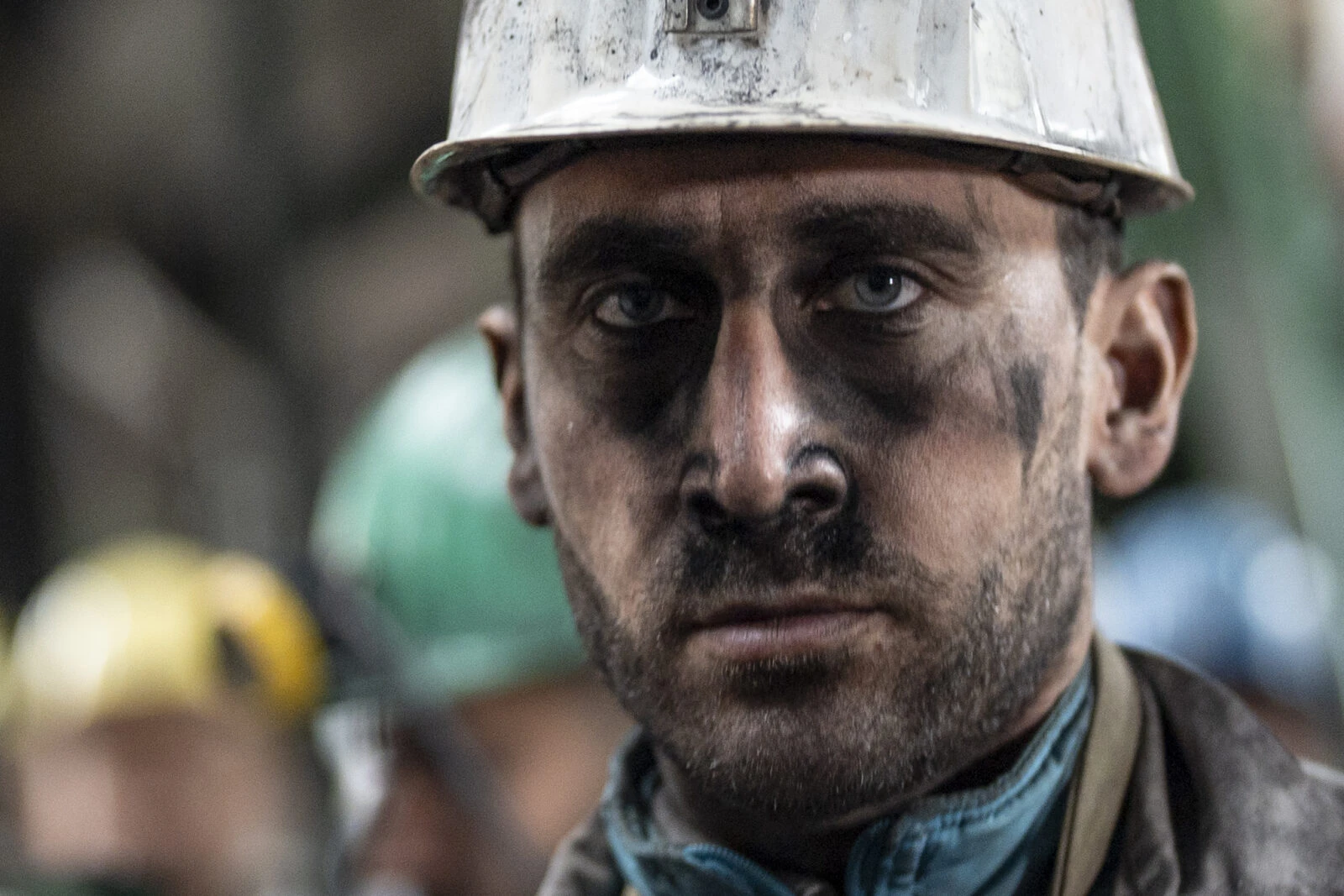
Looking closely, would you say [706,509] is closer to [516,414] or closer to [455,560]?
[516,414]

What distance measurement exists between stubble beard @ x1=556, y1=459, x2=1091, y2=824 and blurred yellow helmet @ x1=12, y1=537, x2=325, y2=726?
8.76 ft

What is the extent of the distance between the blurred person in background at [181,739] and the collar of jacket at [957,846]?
261 cm

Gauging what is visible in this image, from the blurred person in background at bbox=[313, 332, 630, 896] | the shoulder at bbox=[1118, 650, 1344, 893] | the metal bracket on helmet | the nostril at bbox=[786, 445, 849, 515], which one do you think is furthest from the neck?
the blurred person in background at bbox=[313, 332, 630, 896]

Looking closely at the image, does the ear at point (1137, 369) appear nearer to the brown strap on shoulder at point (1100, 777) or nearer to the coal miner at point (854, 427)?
the coal miner at point (854, 427)

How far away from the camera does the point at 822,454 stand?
1.81 metres

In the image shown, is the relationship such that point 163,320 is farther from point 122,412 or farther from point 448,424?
point 448,424

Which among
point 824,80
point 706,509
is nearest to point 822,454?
point 706,509

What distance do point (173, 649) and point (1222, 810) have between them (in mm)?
3421

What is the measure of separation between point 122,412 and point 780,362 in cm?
822

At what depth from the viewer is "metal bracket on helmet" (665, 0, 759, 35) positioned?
1840mm

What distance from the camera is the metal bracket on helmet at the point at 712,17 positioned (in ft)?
6.04

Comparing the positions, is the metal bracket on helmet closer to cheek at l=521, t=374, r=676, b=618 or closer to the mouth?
cheek at l=521, t=374, r=676, b=618

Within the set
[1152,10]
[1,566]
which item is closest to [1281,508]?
[1152,10]

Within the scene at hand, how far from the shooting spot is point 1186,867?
6.33 ft
